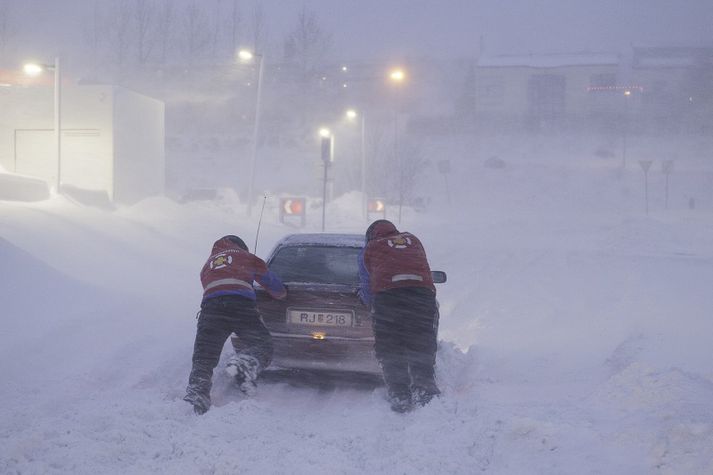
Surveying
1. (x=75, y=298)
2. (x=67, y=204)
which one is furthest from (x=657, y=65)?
(x=75, y=298)

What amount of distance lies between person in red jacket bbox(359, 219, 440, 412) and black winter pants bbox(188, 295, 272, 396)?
3.12ft

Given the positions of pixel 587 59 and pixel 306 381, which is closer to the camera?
pixel 306 381

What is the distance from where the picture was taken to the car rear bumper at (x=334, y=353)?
19.9ft

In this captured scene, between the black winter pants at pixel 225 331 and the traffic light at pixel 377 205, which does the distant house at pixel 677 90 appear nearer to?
the traffic light at pixel 377 205

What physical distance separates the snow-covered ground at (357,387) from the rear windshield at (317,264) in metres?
1.03

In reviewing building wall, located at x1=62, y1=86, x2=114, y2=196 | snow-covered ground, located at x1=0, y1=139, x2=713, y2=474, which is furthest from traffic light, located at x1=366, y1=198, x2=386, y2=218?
snow-covered ground, located at x1=0, y1=139, x2=713, y2=474

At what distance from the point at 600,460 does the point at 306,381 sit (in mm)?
3233

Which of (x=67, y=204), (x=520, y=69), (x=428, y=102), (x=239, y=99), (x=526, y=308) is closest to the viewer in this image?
(x=526, y=308)

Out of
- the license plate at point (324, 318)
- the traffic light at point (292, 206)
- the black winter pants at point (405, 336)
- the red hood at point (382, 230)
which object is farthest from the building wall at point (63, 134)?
the black winter pants at point (405, 336)

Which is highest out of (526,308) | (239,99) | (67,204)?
(239,99)

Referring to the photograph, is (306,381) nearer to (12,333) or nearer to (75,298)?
(12,333)

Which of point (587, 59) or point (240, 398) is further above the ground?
point (587, 59)

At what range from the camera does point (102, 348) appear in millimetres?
7656

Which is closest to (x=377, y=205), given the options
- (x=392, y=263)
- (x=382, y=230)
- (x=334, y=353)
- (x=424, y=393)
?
(x=382, y=230)
